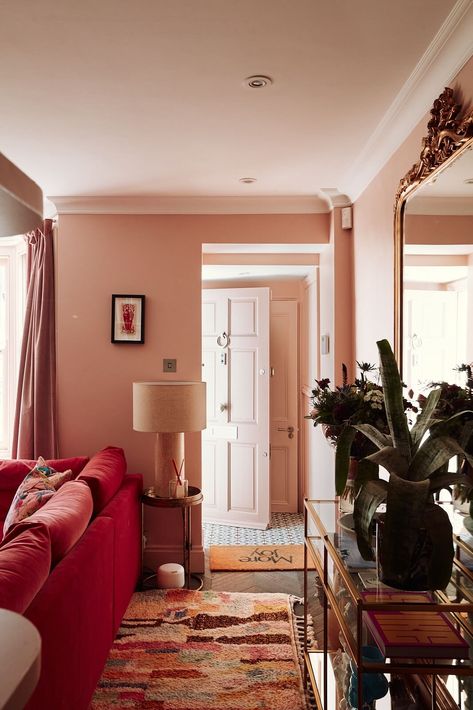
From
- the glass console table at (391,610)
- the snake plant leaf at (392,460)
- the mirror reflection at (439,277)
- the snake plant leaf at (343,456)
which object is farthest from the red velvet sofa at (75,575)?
the mirror reflection at (439,277)

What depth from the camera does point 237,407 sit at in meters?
5.18

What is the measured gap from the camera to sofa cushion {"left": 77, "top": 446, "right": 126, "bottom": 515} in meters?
2.92

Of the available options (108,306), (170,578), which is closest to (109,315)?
(108,306)

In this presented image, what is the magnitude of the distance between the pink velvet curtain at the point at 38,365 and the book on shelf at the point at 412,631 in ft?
9.40

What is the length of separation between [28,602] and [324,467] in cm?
280

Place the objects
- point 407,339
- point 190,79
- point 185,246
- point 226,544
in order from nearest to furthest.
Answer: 1. point 190,79
2. point 407,339
3. point 185,246
4. point 226,544

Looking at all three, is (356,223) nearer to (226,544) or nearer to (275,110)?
(275,110)

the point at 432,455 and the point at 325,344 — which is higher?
the point at 325,344

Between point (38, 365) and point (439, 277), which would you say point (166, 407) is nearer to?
point (38, 365)

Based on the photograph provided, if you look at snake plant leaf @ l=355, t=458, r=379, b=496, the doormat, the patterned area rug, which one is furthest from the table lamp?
snake plant leaf @ l=355, t=458, r=379, b=496

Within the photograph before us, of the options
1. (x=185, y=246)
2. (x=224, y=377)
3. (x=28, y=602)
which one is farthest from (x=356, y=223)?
(x=28, y=602)

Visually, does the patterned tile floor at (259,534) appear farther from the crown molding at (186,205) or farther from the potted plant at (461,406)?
the potted plant at (461,406)

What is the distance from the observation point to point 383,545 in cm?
161

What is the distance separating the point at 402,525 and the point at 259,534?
136 inches
